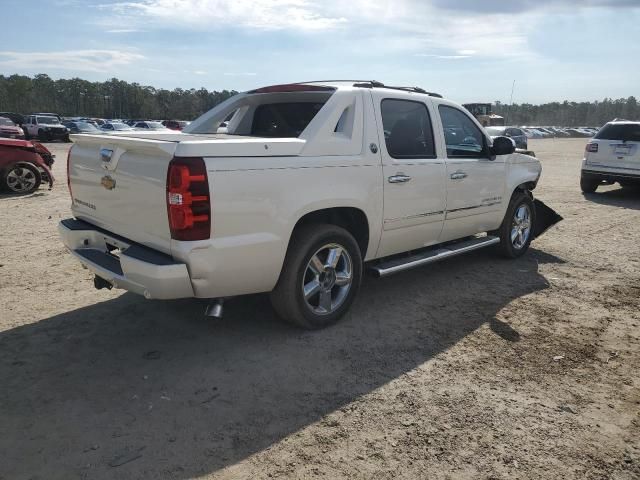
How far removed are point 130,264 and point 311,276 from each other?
1.43m

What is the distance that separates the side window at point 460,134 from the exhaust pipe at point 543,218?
6.55ft

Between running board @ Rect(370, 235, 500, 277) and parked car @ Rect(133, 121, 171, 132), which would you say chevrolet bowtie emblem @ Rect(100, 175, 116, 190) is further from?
parked car @ Rect(133, 121, 171, 132)

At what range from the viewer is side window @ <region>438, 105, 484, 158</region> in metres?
5.31

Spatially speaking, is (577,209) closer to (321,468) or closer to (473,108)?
(321,468)

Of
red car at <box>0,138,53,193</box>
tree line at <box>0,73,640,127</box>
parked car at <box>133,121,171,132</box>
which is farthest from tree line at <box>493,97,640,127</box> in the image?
red car at <box>0,138,53,193</box>

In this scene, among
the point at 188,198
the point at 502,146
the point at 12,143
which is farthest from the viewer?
the point at 12,143

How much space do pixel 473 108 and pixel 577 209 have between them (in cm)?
4170

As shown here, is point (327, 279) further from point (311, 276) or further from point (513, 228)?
point (513, 228)

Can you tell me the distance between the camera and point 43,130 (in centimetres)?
3575

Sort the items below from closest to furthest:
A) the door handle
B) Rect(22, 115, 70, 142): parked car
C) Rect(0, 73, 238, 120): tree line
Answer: the door handle → Rect(22, 115, 70, 142): parked car → Rect(0, 73, 238, 120): tree line

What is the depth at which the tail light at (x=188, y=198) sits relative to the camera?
10.5ft

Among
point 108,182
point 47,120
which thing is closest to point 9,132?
point 47,120

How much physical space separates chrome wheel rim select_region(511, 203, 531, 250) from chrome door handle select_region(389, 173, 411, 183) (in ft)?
8.15

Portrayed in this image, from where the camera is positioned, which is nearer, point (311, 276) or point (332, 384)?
point (332, 384)
